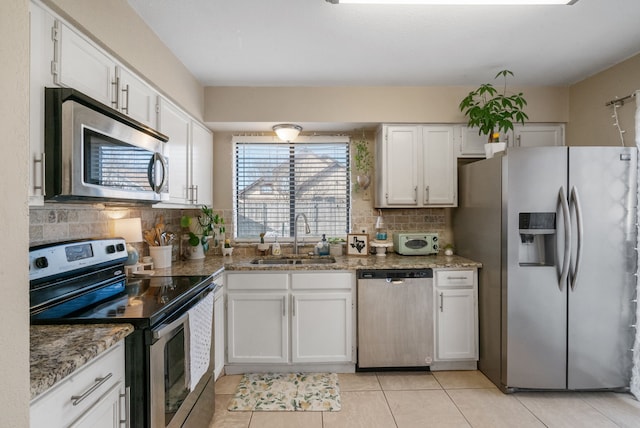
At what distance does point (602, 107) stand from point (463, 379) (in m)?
2.53

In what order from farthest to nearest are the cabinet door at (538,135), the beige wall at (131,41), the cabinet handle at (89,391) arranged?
the cabinet door at (538,135), the beige wall at (131,41), the cabinet handle at (89,391)

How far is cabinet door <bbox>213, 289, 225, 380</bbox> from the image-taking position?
251cm

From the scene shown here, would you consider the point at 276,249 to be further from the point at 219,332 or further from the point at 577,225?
the point at 577,225

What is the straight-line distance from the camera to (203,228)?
10.6ft

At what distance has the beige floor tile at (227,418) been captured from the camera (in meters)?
2.09

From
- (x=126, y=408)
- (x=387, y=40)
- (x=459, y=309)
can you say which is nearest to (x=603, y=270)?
(x=459, y=309)

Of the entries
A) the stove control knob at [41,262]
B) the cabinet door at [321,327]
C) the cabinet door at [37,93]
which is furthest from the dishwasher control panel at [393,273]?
the cabinet door at [37,93]

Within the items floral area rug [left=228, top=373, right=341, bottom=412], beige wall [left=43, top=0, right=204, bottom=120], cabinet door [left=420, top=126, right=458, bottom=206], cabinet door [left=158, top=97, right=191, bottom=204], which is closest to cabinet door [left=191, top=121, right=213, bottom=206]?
cabinet door [left=158, top=97, right=191, bottom=204]

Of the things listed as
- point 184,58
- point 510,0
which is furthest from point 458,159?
point 184,58

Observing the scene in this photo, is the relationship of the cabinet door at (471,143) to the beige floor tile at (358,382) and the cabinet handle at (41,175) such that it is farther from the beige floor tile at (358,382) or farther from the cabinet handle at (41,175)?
the cabinet handle at (41,175)

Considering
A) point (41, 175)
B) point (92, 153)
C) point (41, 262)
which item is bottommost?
point (41, 262)

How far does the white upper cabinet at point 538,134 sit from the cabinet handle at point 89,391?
138 inches

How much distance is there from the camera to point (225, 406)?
7.48 ft

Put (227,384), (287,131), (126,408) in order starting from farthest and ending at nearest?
(287,131)
(227,384)
(126,408)
